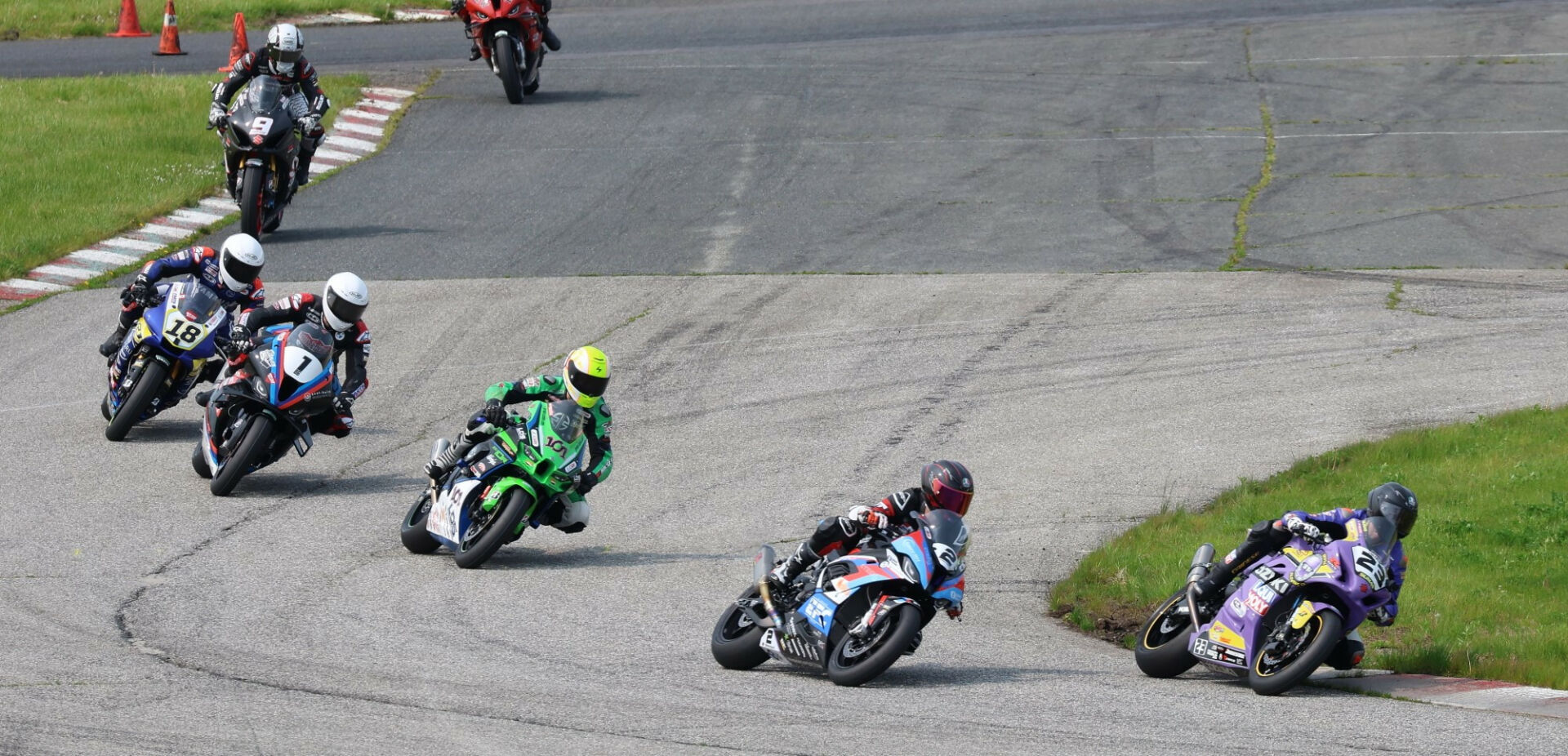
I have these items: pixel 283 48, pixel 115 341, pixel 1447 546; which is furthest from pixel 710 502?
pixel 283 48

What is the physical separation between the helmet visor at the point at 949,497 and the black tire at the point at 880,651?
683mm

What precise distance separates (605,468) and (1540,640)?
5921 millimetres

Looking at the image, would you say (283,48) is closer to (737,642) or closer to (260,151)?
(260,151)

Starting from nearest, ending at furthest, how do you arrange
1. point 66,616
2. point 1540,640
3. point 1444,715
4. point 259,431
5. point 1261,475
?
point 1444,715, point 66,616, point 1540,640, point 259,431, point 1261,475

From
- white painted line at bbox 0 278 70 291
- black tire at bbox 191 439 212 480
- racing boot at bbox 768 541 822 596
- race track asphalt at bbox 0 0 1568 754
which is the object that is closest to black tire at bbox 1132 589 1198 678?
race track asphalt at bbox 0 0 1568 754

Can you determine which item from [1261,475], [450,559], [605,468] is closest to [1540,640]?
[1261,475]

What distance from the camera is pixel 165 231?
2298 centimetres

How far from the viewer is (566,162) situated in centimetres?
2609

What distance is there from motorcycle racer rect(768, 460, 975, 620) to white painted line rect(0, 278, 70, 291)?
13911 millimetres

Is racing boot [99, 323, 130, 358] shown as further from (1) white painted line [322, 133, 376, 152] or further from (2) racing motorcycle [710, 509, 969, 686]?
(1) white painted line [322, 133, 376, 152]

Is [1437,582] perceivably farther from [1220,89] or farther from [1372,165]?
[1220,89]

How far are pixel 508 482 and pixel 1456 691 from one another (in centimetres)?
591

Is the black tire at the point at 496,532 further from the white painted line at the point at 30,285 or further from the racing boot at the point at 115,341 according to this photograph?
the white painted line at the point at 30,285

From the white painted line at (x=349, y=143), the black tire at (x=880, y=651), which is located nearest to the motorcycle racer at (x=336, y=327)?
the black tire at (x=880, y=651)
